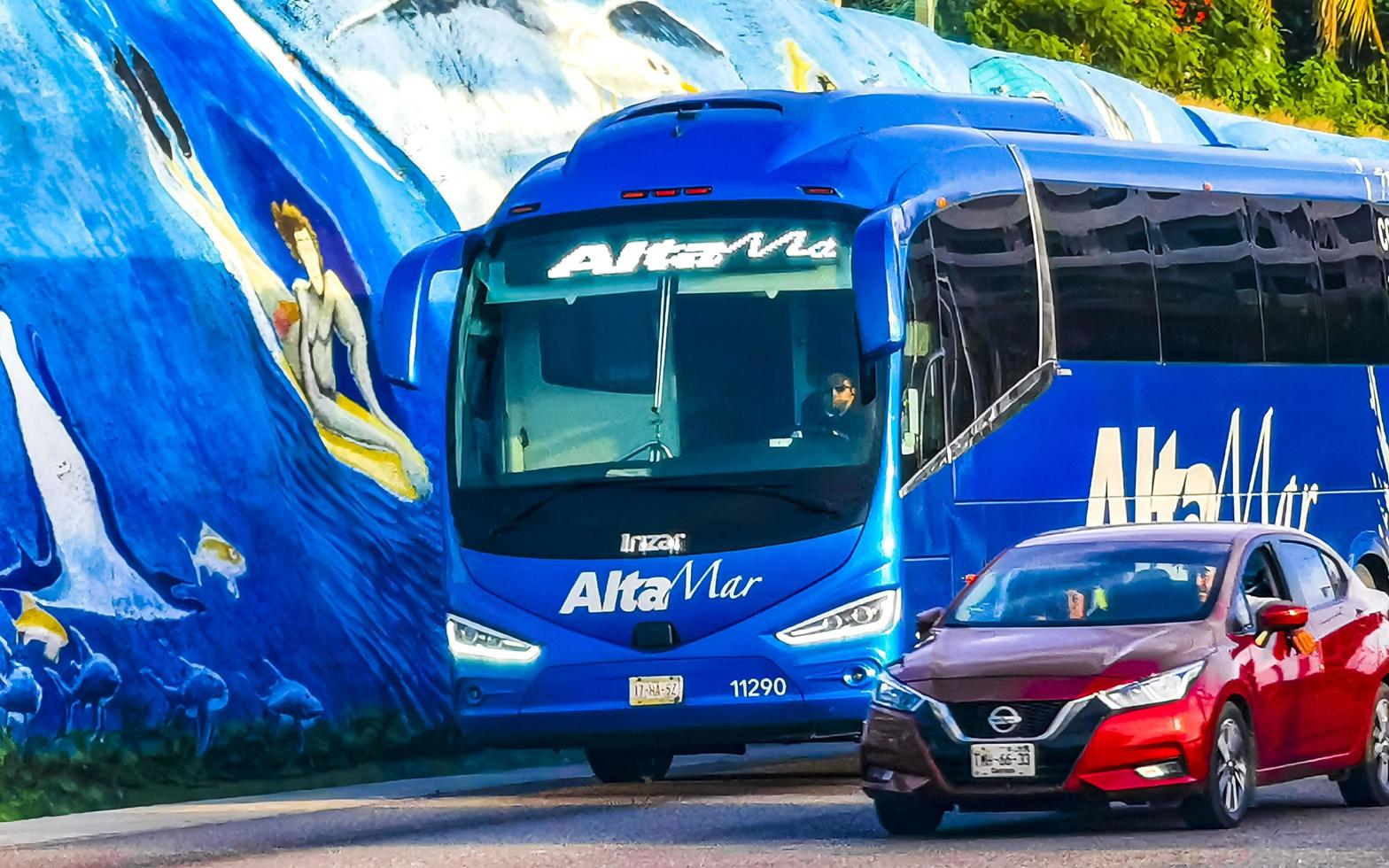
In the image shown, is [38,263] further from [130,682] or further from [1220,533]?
[1220,533]

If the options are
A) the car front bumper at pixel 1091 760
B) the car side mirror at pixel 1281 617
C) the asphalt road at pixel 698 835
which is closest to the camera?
the asphalt road at pixel 698 835

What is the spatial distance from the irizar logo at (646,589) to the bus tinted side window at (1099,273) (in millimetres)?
3187

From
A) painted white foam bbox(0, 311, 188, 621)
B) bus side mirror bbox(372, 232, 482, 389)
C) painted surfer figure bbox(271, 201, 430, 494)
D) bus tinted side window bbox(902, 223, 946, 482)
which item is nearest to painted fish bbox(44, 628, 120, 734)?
painted white foam bbox(0, 311, 188, 621)

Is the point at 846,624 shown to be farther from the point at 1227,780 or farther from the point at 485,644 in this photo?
the point at 1227,780

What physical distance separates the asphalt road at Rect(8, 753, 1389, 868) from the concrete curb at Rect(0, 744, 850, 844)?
0.26 ft

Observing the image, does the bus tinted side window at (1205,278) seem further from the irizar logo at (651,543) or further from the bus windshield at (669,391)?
the irizar logo at (651,543)

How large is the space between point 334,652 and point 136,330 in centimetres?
276

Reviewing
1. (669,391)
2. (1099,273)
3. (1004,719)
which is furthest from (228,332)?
(1004,719)

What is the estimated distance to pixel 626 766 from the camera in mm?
19312

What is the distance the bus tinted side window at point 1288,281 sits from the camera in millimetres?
21234

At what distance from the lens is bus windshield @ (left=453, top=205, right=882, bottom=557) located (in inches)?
666

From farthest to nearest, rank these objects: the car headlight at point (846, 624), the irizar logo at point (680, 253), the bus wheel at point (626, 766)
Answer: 1. the bus wheel at point (626, 766)
2. the irizar logo at point (680, 253)
3. the car headlight at point (846, 624)

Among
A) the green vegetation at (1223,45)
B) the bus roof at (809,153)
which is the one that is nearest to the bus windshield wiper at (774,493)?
the bus roof at (809,153)

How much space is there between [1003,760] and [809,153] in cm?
495
